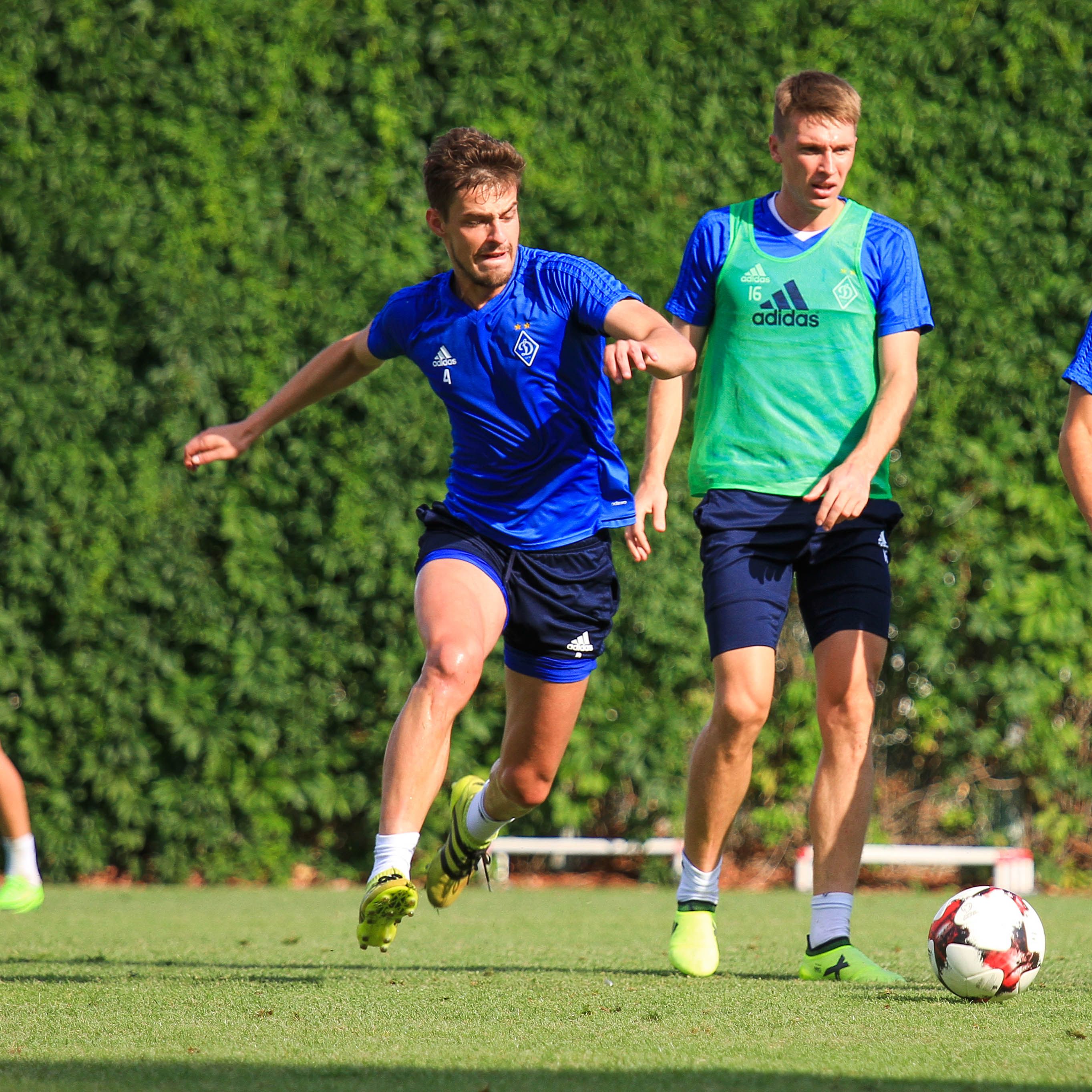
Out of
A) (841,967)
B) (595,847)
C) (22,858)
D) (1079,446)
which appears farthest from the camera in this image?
(595,847)

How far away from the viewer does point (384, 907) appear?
128 inches

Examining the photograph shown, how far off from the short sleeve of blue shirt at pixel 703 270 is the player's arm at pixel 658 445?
0.04 m

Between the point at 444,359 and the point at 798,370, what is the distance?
3.41 ft

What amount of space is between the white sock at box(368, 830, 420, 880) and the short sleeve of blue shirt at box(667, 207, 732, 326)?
183 centimetres

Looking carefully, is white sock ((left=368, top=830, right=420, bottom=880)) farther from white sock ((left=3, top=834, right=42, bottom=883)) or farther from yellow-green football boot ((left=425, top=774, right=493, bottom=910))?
white sock ((left=3, top=834, right=42, bottom=883))

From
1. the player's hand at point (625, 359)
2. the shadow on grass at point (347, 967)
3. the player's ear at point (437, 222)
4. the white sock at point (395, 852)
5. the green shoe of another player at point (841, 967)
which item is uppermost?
the player's ear at point (437, 222)

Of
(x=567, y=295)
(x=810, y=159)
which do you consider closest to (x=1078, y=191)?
(x=810, y=159)

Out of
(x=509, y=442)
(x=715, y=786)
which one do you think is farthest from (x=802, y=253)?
(x=715, y=786)

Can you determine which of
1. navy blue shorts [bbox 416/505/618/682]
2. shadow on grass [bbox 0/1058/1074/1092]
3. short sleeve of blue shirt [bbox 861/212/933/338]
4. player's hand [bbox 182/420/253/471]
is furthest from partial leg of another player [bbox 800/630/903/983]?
player's hand [bbox 182/420/253/471]

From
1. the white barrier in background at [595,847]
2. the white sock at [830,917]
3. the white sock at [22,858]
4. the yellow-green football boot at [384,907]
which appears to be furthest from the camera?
the white barrier in background at [595,847]

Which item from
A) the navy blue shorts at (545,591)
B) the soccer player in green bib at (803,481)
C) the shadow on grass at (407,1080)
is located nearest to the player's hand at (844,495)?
the soccer player in green bib at (803,481)

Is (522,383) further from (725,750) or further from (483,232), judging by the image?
(725,750)

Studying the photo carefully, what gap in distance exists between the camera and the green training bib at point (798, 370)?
4172mm

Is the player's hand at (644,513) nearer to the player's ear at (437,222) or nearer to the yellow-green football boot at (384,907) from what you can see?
the player's ear at (437,222)
